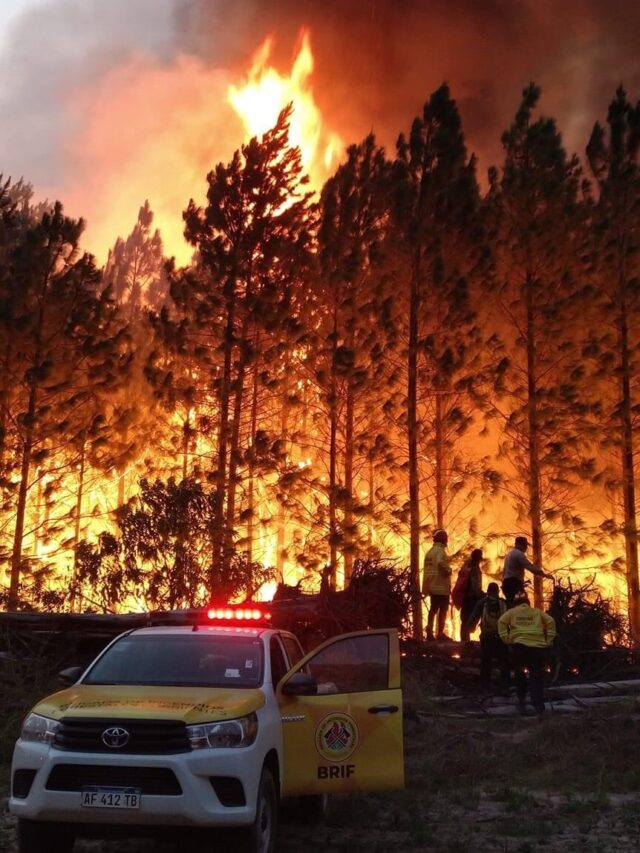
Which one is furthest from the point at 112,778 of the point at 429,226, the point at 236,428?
the point at 429,226

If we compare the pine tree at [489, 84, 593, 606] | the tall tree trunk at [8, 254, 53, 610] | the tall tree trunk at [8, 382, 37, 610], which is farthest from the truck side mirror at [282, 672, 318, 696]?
the pine tree at [489, 84, 593, 606]

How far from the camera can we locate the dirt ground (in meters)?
7.53

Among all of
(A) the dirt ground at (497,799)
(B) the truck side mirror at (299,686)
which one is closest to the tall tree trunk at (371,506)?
(A) the dirt ground at (497,799)

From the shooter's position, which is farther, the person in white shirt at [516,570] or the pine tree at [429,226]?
the pine tree at [429,226]

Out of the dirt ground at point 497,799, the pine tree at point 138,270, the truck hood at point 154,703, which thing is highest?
the pine tree at point 138,270

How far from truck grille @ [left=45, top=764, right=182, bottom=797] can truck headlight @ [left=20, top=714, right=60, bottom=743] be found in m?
0.24

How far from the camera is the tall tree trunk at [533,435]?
23875mm

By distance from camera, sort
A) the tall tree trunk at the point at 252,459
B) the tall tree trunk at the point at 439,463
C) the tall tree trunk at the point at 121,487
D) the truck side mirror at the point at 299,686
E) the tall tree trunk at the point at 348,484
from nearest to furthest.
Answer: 1. the truck side mirror at the point at 299,686
2. the tall tree trunk at the point at 348,484
3. the tall tree trunk at the point at 252,459
4. the tall tree trunk at the point at 439,463
5. the tall tree trunk at the point at 121,487

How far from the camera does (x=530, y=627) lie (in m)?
12.7

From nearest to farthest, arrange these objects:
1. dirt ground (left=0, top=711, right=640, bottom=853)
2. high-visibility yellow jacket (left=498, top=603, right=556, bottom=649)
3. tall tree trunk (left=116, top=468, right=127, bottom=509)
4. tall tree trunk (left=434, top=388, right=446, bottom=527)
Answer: dirt ground (left=0, top=711, right=640, bottom=853)
high-visibility yellow jacket (left=498, top=603, right=556, bottom=649)
tall tree trunk (left=434, top=388, right=446, bottom=527)
tall tree trunk (left=116, top=468, right=127, bottom=509)

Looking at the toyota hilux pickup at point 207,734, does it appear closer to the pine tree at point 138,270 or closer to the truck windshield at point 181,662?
the truck windshield at point 181,662

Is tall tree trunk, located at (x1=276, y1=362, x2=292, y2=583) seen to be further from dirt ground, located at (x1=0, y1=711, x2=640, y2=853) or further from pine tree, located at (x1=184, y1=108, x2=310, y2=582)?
dirt ground, located at (x1=0, y1=711, x2=640, y2=853)

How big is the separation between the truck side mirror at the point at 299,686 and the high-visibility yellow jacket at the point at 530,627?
6.27 metres

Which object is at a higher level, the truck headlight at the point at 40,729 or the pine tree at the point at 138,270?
the pine tree at the point at 138,270
